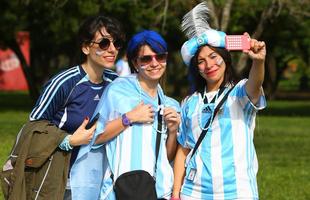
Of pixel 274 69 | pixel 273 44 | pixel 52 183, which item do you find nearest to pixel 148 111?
pixel 52 183

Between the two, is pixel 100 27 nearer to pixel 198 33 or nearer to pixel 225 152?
pixel 198 33

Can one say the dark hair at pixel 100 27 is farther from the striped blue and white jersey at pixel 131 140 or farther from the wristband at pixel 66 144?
the wristband at pixel 66 144

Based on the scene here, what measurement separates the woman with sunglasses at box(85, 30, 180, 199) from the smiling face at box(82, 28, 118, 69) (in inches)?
10.1

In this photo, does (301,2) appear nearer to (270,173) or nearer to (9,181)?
(270,173)

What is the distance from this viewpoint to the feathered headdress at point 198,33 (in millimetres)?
4711

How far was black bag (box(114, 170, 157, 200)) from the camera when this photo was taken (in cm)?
441

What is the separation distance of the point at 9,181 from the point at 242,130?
5.20 ft

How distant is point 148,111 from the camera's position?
450 centimetres

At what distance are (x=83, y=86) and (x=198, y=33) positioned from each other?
0.84 metres

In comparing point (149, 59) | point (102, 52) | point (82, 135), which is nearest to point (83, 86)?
point (102, 52)

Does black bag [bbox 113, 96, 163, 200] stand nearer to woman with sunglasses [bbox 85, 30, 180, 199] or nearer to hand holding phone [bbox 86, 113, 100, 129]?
woman with sunglasses [bbox 85, 30, 180, 199]

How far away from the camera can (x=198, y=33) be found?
487 centimetres

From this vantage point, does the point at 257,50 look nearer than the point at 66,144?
Yes

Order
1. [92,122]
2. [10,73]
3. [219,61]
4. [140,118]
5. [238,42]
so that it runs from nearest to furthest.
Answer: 1. [238,42]
2. [140,118]
3. [219,61]
4. [92,122]
5. [10,73]
